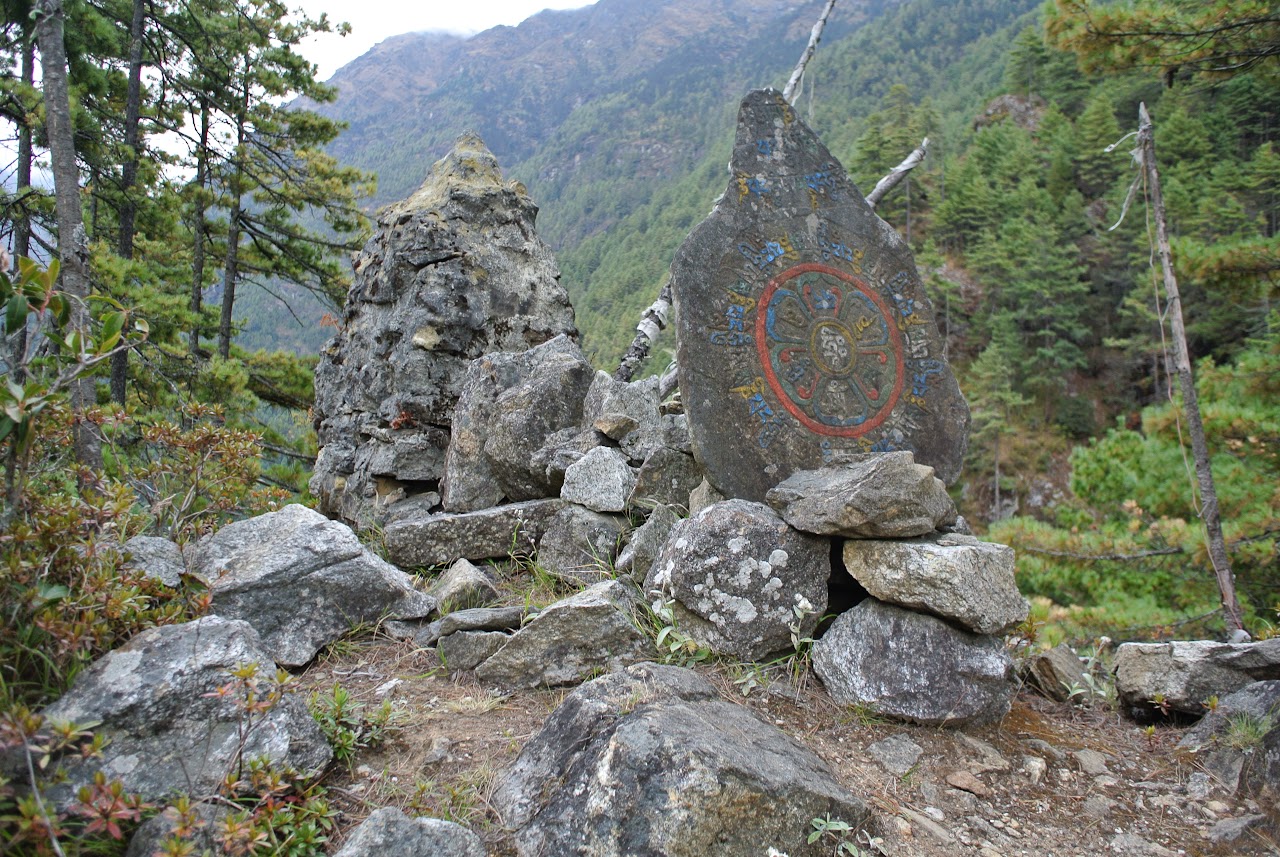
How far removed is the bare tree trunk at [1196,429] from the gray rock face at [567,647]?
4625 millimetres

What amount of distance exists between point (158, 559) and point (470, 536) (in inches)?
75.7

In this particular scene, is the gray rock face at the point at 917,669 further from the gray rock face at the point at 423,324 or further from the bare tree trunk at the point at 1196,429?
the gray rock face at the point at 423,324

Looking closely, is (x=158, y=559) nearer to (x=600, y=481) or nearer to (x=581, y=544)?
(x=581, y=544)

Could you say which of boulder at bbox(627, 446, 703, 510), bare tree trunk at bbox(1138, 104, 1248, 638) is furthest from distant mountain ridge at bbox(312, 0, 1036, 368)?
boulder at bbox(627, 446, 703, 510)

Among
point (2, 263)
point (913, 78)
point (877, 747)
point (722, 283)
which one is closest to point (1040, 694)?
point (877, 747)

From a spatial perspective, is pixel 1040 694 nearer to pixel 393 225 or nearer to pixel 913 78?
pixel 393 225

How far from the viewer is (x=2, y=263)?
7.20 feet

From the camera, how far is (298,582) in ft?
11.5

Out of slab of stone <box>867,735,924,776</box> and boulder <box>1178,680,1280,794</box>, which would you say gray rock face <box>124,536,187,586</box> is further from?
boulder <box>1178,680,1280,794</box>

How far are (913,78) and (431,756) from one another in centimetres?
8434

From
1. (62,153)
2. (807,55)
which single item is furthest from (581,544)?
(807,55)

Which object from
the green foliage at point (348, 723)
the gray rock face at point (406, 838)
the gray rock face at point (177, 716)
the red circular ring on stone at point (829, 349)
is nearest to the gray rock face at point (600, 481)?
the red circular ring on stone at point (829, 349)

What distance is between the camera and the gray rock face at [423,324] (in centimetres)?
610

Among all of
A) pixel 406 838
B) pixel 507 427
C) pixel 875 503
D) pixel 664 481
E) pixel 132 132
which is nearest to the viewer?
pixel 406 838
